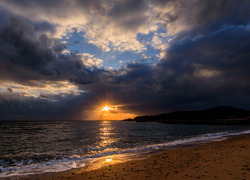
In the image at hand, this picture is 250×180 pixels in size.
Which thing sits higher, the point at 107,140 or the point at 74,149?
the point at 74,149

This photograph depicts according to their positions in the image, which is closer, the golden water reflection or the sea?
the sea

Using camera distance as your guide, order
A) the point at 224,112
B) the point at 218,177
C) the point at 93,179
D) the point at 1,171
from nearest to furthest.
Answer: the point at 218,177 → the point at 93,179 → the point at 1,171 → the point at 224,112

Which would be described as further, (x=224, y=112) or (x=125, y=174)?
(x=224, y=112)

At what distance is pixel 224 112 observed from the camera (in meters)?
196

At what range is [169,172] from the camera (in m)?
8.56

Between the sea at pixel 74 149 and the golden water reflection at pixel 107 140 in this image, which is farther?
the golden water reflection at pixel 107 140

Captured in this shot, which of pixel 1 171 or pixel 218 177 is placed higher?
pixel 218 177

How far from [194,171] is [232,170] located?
2.16 m

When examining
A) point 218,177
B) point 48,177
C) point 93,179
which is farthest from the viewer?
point 48,177

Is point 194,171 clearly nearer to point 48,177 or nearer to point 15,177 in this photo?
point 48,177

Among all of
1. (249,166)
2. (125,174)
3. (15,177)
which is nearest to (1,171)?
(15,177)

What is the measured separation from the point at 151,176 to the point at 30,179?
25.2ft

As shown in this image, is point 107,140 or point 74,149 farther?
point 107,140

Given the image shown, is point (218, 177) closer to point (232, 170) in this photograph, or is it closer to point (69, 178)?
point (232, 170)
